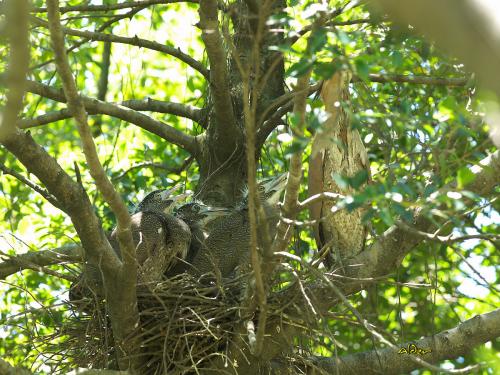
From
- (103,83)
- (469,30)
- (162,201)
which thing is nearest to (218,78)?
(162,201)

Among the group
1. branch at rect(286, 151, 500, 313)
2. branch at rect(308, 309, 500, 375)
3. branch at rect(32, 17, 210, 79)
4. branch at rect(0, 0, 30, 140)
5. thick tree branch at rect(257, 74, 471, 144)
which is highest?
branch at rect(32, 17, 210, 79)

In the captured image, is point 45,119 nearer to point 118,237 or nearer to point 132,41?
point 132,41

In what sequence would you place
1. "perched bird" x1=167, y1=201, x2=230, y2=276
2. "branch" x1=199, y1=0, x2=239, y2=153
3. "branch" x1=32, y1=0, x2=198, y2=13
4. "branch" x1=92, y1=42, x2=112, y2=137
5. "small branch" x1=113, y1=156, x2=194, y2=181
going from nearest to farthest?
"branch" x1=199, y1=0, x2=239, y2=153 < "branch" x1=32, y1=0, x2=198, y2=13 < "perched bird" x1=167, y1=201, x2=230, y2=276 < "small branch" x1=113, y1=156, x2=194, y2=181 < "branch" x1=92, y1=42, x2=112, y2=137

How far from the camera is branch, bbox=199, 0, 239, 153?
4652 mm

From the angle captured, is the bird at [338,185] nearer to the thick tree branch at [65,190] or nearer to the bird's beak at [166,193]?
the bird's beak at [166,193]

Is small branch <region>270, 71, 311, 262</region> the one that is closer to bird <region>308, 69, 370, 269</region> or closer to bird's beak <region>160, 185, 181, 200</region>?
bird <region>308, 69, 370, 269</region>

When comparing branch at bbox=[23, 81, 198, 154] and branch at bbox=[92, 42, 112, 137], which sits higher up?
branch at bbox=[92, 42, 112, 137]

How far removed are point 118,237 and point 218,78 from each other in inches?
67.3

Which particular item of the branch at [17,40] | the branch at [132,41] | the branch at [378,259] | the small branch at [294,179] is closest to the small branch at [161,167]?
the branch at [132,41]

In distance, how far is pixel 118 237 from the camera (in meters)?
3.76

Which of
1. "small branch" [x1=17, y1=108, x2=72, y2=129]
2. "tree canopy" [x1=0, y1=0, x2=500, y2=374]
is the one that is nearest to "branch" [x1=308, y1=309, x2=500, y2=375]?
"tree canopy" [x1=0, y1=0, x2=500, y2=374]

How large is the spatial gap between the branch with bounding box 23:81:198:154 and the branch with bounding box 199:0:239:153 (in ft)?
1.14

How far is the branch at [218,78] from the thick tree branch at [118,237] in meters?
1.42

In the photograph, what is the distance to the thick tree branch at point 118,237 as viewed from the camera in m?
2.90
